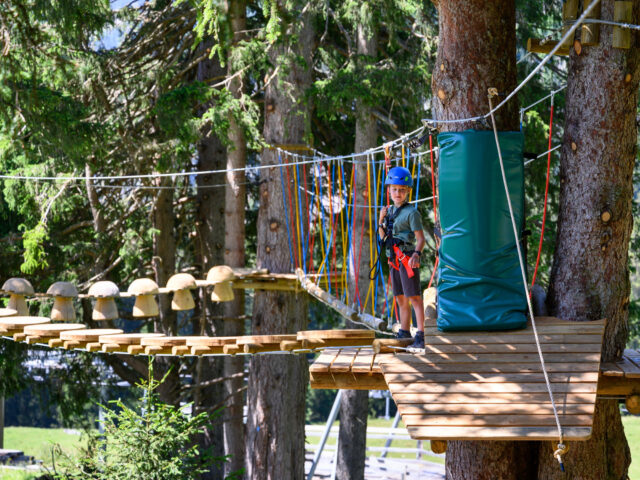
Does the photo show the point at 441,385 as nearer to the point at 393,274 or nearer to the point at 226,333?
the point at 393,274

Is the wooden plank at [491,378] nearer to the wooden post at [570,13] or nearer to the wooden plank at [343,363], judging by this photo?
the wooden plank at [343,363]

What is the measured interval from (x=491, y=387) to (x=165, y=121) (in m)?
5.23

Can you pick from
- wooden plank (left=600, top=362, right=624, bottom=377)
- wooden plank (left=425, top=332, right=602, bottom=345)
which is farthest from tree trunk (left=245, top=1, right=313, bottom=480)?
wooden plank (left=600, top=362, right=624, bottom=377)

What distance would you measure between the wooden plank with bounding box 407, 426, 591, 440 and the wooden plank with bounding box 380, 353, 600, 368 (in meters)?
0.50

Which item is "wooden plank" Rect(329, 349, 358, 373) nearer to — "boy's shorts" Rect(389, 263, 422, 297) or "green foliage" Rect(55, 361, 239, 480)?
"boy's shorts" Rect(389, 263, 422, 297)

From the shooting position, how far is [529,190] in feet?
28.2

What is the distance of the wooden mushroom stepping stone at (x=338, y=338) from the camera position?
4027 millimetres

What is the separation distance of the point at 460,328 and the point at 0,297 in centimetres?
621

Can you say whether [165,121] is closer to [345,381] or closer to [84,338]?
[84,338]

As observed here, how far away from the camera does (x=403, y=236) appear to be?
14.0 feet

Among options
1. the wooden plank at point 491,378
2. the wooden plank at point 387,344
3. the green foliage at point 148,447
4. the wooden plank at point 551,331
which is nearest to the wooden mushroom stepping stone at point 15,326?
the green foliage at point 148,447

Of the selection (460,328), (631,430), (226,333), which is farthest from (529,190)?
(631,430)

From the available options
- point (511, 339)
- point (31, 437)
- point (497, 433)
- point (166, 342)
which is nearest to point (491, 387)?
point (497, 433)

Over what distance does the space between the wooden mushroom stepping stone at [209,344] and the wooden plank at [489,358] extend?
1317 millimetres
